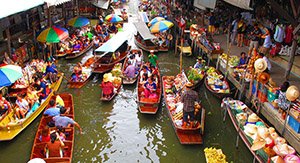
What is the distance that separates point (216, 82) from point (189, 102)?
4.77 m

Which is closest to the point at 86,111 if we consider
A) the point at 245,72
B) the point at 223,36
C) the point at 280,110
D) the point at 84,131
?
the point at 84,131

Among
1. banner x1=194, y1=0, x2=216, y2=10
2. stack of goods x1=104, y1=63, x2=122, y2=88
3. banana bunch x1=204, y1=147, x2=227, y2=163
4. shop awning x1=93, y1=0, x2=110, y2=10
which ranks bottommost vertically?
banana bunch x1=204, y1=147, x2=227, y2=163

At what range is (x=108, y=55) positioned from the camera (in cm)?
1866

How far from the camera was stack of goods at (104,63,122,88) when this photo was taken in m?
15.5

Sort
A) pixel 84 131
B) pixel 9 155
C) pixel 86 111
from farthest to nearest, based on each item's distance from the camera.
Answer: pixel 86 111, pixel 84 131, pixel 9 155

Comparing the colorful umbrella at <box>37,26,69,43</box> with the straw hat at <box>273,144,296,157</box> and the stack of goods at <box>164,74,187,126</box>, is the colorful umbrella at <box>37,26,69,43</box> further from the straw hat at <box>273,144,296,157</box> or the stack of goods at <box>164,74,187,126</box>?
the straw hat at <box>273,144,296,157</box>

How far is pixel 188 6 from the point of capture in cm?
2964

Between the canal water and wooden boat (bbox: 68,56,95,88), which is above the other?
wooden boat (bbox: 68,56,95,88)

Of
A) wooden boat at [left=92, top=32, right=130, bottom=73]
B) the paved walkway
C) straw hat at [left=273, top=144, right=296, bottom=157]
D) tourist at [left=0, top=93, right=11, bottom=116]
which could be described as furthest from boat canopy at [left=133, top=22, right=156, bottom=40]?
straw hat at [left=273, top=144, right=296, bottom=157]

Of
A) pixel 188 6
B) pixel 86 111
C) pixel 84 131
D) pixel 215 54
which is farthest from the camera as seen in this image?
pixel 188 6

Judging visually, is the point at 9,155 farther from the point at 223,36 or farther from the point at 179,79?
the point at 223,36

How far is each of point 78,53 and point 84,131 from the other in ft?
31.3

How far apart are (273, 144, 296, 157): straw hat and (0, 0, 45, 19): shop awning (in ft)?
37.3

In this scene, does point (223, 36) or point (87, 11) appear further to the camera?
point (87, 11)
